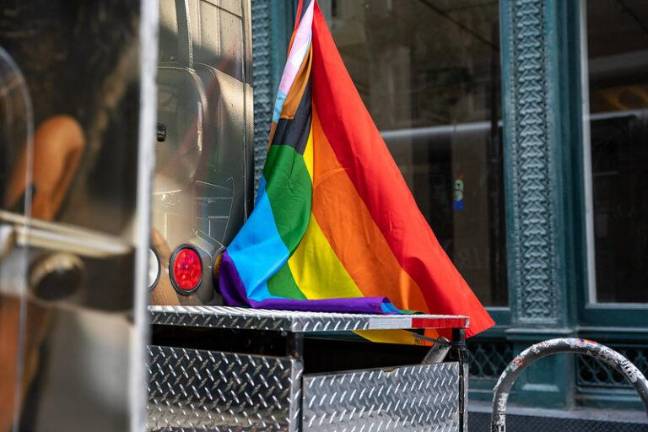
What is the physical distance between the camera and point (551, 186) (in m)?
6.73

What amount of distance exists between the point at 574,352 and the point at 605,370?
3.93 meters

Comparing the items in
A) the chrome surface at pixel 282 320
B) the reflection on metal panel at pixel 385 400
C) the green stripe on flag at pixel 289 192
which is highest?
the green stripe on flag at pixel 289 192

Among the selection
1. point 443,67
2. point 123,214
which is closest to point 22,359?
point 123,214

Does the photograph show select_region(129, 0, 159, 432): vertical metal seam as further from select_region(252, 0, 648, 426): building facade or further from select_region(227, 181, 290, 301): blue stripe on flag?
select_region(252, 0, 648, 426): building facade

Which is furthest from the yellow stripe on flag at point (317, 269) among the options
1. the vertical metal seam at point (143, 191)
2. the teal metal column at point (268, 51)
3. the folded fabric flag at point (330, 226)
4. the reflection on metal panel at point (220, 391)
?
the teal metal column at point (268, 51)

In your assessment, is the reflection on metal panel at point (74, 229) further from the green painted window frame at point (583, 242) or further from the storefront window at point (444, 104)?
the storefront window at point (444, 104)

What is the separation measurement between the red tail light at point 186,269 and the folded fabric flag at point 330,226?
0.11 m

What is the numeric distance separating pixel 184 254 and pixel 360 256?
0.64 m

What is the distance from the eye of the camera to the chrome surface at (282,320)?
2.25 metres

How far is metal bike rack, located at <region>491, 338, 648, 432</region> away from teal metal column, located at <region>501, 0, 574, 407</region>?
3.72m

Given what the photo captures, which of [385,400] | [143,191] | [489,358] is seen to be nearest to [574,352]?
[385,400]

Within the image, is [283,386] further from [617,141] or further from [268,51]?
[268,51]

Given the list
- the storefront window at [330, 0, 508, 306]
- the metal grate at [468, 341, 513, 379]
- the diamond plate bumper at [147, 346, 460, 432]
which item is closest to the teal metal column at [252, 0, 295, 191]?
the storefront window at [330, 0, 508, 306]

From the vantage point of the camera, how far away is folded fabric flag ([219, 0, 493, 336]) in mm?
3105
